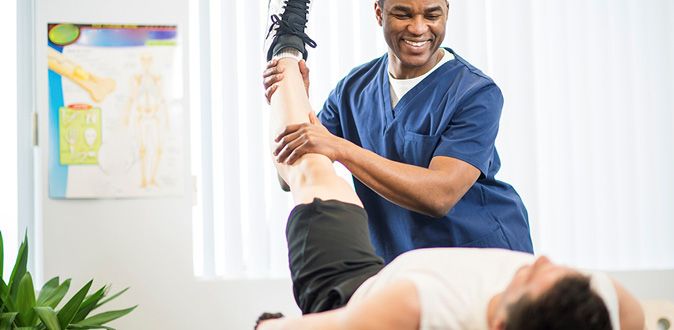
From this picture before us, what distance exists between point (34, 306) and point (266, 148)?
1060 mm

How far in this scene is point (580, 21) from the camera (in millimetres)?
3654

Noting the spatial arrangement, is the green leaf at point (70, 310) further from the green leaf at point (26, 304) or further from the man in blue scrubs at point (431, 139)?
the man in blue scrubs at point (431, 139)

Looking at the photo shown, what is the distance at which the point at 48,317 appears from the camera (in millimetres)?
2709

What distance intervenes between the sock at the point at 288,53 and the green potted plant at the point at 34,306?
40.5 inches

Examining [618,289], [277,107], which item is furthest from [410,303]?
[277,107]

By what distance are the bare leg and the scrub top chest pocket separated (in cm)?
30

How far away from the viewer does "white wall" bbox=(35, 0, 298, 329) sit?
11.0 ft

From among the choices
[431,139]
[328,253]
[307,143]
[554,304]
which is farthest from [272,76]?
[554,304]

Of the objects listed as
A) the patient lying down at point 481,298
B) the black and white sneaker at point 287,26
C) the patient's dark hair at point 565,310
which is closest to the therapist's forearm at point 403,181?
the black and white sneaker at point 287,26

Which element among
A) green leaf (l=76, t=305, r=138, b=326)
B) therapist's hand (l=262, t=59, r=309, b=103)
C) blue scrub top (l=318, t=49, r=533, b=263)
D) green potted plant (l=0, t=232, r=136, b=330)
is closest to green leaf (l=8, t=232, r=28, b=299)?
green potted plant (l=0, t=232, r=136, b=330)

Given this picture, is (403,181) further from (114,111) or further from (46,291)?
(114,111)

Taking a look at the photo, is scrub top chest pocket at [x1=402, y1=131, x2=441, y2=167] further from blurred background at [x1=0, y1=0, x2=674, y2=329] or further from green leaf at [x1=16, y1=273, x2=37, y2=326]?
green leaf at [x1=16, y1=273, x2=37, y2=326]

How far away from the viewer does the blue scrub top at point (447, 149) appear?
228 cm

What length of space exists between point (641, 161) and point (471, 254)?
241 cm
